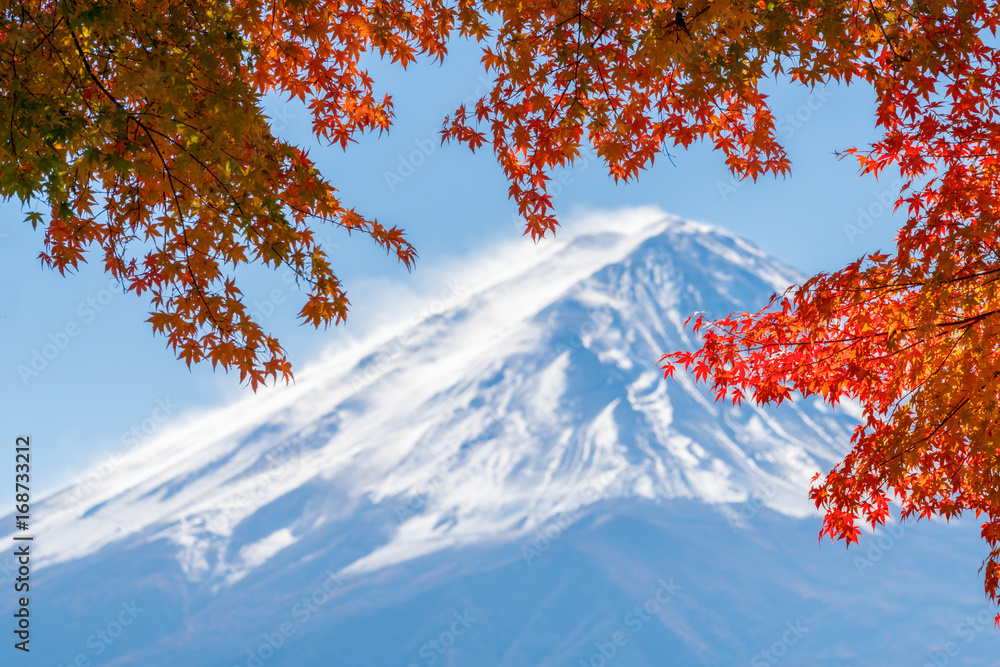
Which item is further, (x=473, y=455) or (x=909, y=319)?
(x=473, y=455)

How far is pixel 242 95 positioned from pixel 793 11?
3.02 m

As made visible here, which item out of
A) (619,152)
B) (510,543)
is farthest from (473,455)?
(619,152)

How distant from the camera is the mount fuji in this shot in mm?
80750

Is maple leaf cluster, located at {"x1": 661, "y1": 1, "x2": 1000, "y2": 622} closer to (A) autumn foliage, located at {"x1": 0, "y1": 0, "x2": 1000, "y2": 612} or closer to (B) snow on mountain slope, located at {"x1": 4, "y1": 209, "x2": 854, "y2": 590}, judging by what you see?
(A) autumn foliage, located at {"x1": 0, "y1": 0, "x2": 1000, "y2": 612}

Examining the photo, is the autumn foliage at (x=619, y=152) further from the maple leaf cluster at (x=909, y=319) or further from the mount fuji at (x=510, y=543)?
the mount fuji at (x=510, y=543)

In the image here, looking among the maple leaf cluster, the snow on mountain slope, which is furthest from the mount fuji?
the maple leaf cluster

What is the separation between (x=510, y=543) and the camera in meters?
90.3

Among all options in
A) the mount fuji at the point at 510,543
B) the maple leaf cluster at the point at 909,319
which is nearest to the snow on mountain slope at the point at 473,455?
the mount fuji at the point at 510,543

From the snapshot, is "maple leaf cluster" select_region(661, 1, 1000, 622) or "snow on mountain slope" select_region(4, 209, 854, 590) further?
"snow on mountain slope" select_region(4, 209, 854, 590)

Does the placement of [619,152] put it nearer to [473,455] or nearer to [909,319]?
[909,319]

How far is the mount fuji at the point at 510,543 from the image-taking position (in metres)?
80.8

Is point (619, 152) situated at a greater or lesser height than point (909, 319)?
greater

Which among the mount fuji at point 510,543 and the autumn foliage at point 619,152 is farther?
the mount fuji at point 510,543

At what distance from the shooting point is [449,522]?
323ft
